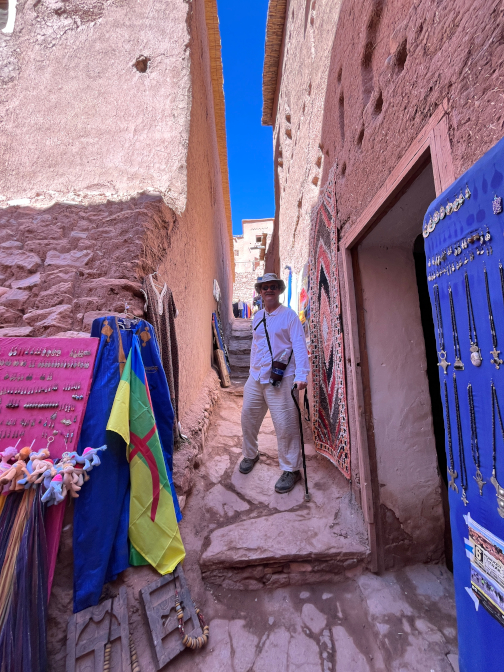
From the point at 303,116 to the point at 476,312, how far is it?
468cm

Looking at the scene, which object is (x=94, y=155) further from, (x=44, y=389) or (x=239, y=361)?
(x=239, y=361)

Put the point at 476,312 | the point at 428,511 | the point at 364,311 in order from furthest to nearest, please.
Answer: the point at 364,311 < the point at 428,511 < the point at 476,312

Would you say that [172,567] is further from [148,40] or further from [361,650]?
[148,40]

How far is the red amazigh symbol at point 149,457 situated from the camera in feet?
5.65

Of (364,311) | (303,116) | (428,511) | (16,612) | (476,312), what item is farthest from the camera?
(303,116)

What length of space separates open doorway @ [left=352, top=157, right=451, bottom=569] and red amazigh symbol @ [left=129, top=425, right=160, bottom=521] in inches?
54.9

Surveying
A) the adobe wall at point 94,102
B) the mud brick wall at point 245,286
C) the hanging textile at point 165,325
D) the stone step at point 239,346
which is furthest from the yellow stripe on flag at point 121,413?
the mud brick wall at point 245,286

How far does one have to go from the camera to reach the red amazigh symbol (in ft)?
5.65

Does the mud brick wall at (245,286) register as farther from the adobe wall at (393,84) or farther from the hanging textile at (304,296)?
the adobe wall at (393,84)

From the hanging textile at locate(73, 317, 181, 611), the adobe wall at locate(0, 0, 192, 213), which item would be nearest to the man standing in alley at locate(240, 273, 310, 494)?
the hanging textile at locate(73, 317, 181, 611)

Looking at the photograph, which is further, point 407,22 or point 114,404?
point 114,404

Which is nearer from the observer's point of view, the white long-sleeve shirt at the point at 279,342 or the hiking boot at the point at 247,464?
the white long-sleeve shirt at the point at 279,342

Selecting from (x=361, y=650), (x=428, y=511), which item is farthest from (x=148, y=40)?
(x=361, y=650)

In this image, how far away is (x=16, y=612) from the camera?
1320 millimetres
